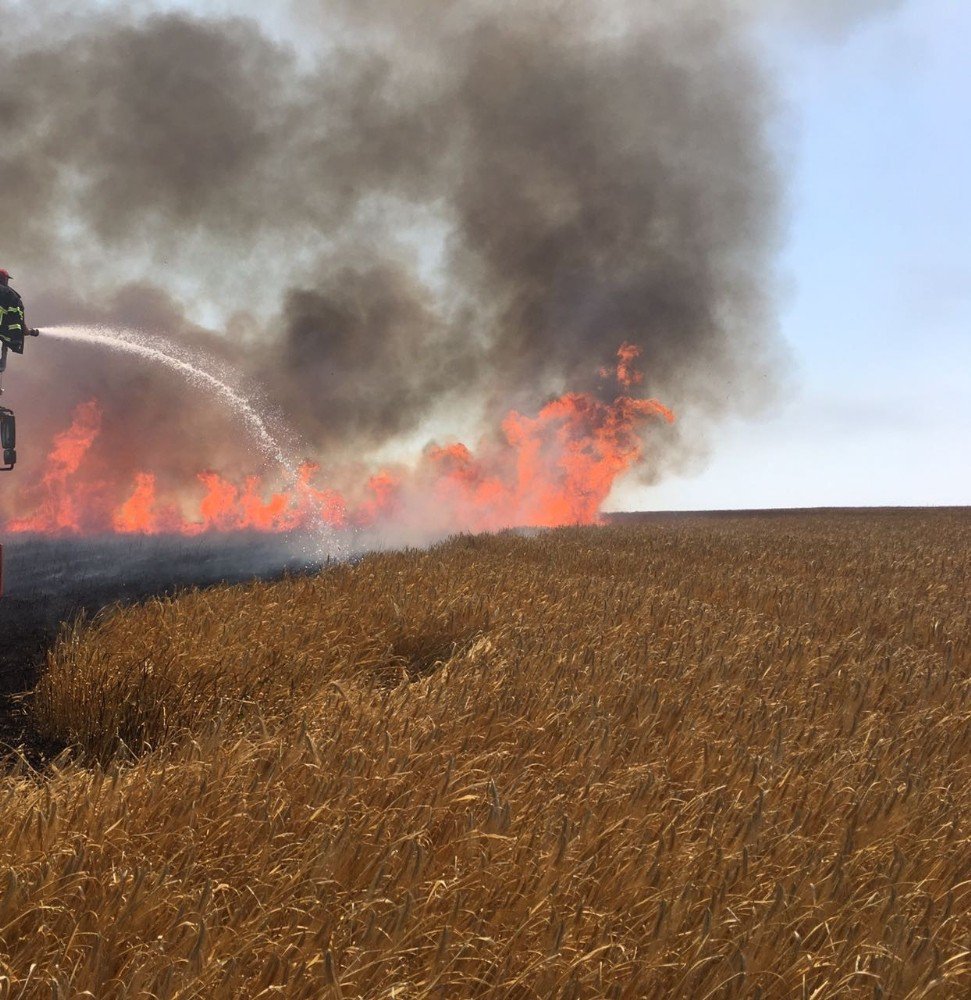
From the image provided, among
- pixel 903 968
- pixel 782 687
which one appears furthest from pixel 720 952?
pixel 782 687

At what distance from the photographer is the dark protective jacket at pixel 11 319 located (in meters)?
9.54

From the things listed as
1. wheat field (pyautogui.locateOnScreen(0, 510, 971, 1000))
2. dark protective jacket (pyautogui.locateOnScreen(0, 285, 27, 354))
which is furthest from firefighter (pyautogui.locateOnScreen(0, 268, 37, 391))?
wheat field (pyautogui.locateOnScreen(0, 510, 971, 1000))

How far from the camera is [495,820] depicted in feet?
11.1

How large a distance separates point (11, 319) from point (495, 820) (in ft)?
27.9

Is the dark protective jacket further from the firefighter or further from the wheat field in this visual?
the wheat field

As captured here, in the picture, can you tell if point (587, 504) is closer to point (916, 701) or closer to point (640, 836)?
point (916, 701)

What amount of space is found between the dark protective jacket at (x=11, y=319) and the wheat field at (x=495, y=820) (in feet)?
11.6

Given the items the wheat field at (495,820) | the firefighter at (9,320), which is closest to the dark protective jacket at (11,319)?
the firefighter at (9,320)

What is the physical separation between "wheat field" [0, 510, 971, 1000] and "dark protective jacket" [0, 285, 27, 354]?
3538mm

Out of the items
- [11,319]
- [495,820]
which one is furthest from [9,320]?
[495,820]

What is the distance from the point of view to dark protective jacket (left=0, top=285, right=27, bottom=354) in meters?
9.54

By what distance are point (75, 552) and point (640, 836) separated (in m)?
20.6

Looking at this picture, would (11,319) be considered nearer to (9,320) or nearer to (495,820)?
(9,320)

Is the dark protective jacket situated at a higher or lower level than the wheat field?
higher
